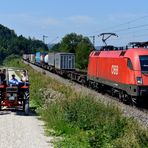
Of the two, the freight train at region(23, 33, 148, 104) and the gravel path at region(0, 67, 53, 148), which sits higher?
the freight train at region(23, 33, 148, 104)

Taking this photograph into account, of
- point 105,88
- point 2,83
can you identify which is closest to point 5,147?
point 2,83

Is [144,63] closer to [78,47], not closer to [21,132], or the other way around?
[21,132]

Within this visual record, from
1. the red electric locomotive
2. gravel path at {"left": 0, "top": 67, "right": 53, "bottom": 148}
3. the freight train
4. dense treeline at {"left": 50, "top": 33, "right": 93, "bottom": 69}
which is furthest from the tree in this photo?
gravel path at {"left": 0, "top": 67, "right": 53, "bottom": 148}

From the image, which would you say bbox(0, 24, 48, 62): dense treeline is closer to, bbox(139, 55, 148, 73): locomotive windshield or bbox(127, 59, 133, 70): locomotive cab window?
bbox(127, 59, 133, 70): locomotive cab window

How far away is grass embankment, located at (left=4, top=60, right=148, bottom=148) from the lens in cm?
1190

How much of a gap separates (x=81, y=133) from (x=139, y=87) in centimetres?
938

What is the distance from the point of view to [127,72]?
23.9 metres

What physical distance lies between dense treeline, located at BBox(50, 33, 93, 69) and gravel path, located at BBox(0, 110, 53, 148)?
72.3m

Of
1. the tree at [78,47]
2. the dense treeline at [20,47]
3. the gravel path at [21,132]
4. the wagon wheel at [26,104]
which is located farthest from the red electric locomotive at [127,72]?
the dense treeline at [20,47]

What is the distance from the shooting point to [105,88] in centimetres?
3144

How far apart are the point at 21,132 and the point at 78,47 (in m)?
81.8

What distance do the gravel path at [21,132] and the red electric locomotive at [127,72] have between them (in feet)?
19.1

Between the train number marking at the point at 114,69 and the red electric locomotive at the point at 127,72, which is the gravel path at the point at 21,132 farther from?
the train number marking at the point at 114,69

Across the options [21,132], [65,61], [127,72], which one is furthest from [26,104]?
[65,61]
